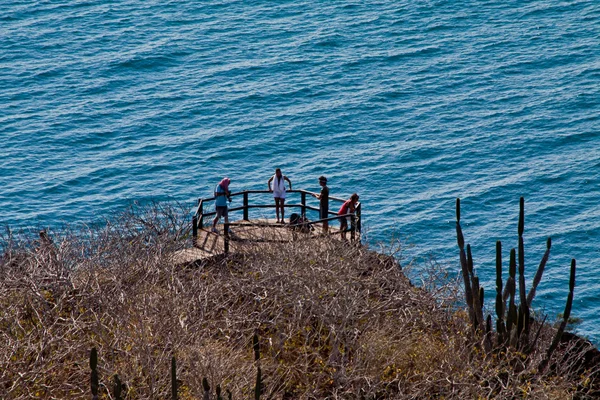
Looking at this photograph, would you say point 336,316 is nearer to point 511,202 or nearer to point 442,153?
point 511,202

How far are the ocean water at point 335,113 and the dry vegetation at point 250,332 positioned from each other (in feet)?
60.2

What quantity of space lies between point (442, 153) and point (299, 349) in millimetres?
39439

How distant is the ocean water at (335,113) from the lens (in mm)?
52688

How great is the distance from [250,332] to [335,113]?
44.1 m

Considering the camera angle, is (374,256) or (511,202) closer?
(374,256)

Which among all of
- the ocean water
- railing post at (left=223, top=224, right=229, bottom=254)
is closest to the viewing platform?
railing post at (left=223, top=224, right=229, bottom=254)

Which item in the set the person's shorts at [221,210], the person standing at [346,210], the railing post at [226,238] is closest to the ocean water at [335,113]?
the person standing at [346,210]

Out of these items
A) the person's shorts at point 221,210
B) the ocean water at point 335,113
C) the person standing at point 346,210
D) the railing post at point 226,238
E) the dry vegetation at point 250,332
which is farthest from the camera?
the ocean water at point 335,113

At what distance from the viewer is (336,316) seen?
867 inches

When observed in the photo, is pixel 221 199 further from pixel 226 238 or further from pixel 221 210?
pixel 226 238

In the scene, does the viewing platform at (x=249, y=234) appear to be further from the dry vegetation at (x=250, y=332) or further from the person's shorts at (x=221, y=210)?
the dry vegetation at (x=250, y=332)

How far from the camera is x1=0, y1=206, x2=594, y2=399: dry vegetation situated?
19656 millimetres

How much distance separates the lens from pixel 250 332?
74.0 feet

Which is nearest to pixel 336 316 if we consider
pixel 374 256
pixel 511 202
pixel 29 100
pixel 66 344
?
pixel 374 256
